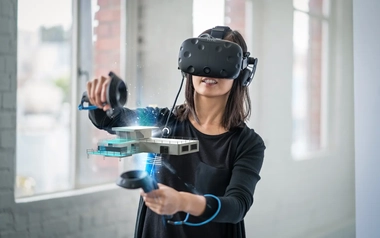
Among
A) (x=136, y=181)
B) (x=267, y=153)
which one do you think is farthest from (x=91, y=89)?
(x=267, y=153)

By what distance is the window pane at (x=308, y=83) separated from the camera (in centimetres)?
220

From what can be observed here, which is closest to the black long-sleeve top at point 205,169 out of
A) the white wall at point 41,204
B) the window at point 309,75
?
the white wall at point 41,204

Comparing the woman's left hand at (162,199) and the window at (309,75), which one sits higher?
the window at (309,75)

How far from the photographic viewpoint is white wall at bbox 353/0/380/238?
1.12 meters

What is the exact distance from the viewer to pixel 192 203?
22.0 inches

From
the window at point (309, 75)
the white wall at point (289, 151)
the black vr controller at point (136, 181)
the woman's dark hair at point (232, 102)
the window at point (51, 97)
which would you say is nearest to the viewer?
the black vr controller at point (136, 181)

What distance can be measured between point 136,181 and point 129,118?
0.72 ft

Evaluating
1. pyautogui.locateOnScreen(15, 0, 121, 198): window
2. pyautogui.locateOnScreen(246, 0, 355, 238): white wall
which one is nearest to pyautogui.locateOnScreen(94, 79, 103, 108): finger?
pyautogui.locateOnScreen(15, 0, 121, 198): window

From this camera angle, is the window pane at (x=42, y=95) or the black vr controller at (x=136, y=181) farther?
the window pane at (x=42, y=95)

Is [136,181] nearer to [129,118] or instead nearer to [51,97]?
[129,118]

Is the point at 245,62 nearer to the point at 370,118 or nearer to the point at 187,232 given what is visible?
Result: the point at 187,232

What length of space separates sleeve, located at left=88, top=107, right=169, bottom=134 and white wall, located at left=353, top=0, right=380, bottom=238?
0.56 meters

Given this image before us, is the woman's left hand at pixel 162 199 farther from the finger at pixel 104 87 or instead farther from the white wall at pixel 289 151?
the white wall at pixel 289 151

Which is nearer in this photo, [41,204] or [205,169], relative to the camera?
[205,169]
